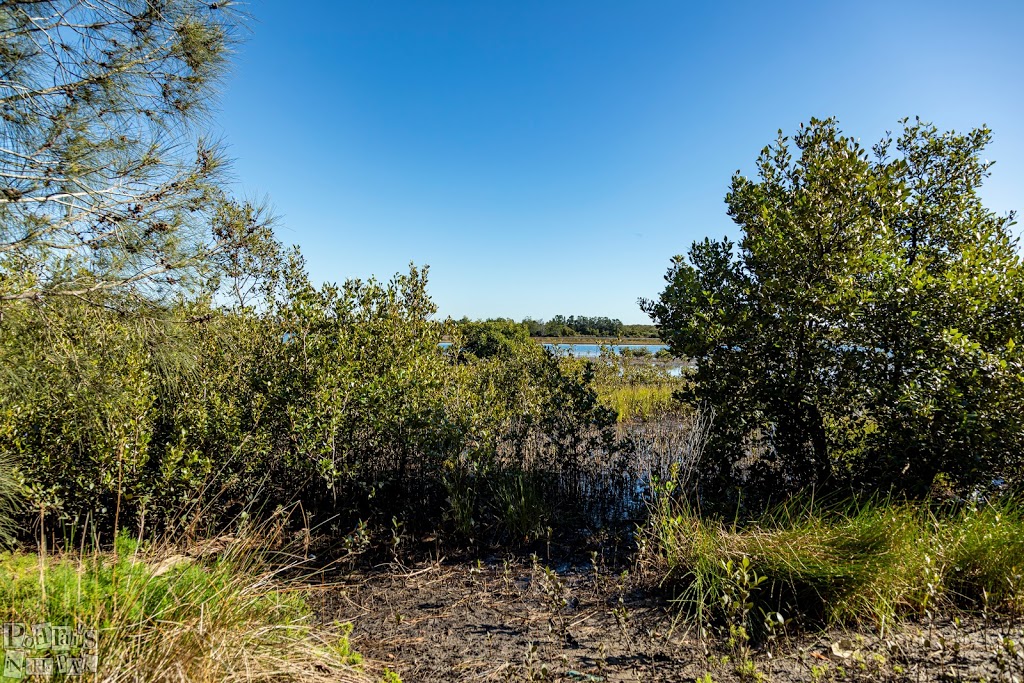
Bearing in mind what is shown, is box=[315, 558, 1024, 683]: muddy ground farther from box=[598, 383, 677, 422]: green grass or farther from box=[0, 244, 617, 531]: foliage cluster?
box=[598, 383, 677, 422]: green grass

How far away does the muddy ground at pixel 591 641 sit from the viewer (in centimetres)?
256

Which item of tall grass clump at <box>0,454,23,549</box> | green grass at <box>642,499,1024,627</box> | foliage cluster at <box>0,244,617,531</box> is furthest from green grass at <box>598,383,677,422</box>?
tall grass clump at <box>0,454,23,549</box>

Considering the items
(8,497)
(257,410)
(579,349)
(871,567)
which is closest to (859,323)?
(871,567)

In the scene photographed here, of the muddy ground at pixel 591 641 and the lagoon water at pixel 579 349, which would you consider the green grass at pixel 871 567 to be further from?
the lagoon water at pixel 579 349

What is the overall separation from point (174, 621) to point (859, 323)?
5.25m

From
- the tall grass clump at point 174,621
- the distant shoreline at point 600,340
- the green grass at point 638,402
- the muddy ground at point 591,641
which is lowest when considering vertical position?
the muddy ground at point 591,641

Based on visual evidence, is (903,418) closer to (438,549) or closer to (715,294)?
(715,294)

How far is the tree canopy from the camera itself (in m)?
3.90

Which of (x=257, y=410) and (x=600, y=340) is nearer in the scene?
(x=257, y=410)

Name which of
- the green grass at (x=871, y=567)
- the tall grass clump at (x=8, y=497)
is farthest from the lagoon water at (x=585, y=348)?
the tall grass clump at (x=8, y=497)

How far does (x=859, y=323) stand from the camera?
4441 millimetres

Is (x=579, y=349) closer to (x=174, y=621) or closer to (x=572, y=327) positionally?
(x=572, y=327)

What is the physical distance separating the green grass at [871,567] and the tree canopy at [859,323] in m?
0.79

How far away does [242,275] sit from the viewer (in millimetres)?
4500
